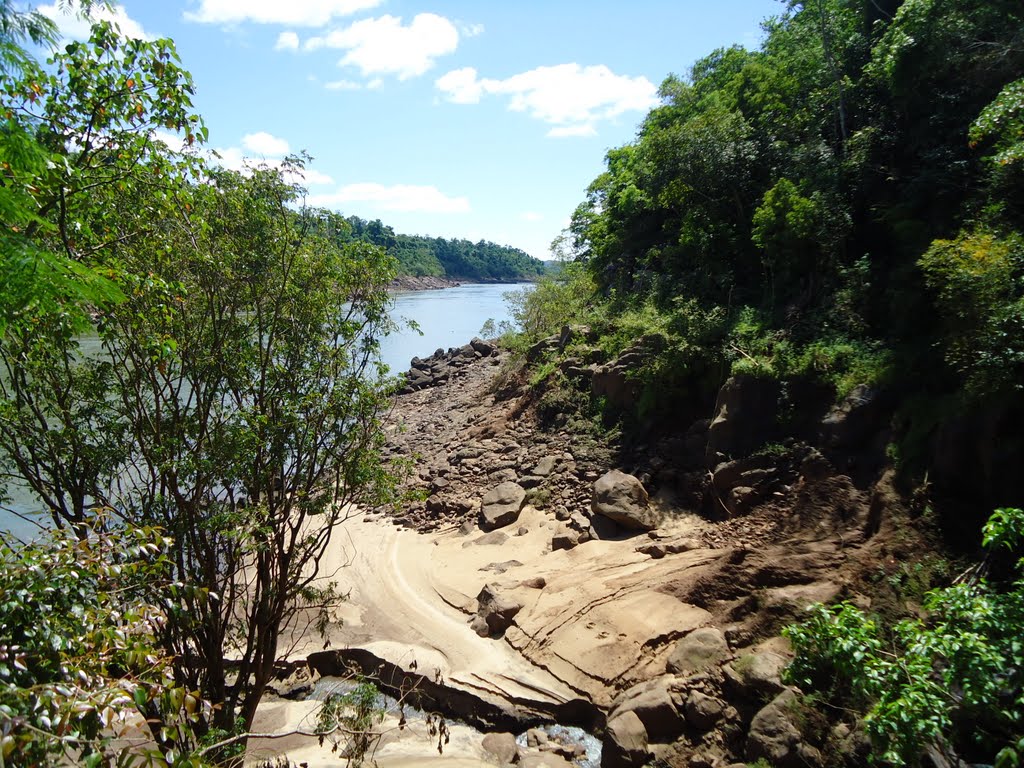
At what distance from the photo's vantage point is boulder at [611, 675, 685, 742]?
31.3 ft

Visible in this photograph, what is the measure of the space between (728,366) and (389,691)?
401 inches

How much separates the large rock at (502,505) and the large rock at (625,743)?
A: 8.12 metres

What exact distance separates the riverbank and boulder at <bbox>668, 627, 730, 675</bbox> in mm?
30

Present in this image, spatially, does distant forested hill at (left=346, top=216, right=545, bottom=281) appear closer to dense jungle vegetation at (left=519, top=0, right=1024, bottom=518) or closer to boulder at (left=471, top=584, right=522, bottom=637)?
dense jungle vegetation at (left=519, top=0, right=1024, bottom=518)

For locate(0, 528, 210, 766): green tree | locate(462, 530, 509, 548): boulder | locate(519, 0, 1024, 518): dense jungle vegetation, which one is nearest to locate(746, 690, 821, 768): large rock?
locate(519, 0, 1024, 518): dense jungle vegetation

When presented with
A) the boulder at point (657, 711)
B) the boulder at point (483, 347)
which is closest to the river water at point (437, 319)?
the boulder at point (483, 347)

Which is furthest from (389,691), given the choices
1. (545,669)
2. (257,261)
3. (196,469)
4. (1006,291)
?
(1006,291)

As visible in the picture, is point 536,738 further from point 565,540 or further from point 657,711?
point 565,540

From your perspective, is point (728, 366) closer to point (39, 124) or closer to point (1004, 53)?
point (1004, 53)

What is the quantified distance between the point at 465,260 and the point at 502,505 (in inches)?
3853

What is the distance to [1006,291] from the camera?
30.3ft

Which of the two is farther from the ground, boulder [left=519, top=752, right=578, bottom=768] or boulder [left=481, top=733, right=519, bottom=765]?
boulder [left=519, top=752, right=578, bottom=768]

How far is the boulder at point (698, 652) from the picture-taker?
403 inches

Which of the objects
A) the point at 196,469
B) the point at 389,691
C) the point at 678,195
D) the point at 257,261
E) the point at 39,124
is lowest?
the point at 389,691
